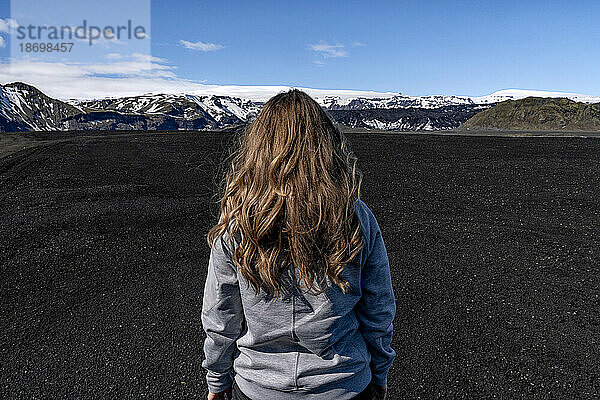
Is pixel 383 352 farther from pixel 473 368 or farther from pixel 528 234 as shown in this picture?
pixel 528 234

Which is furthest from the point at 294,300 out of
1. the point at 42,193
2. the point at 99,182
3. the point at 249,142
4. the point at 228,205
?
the point at 99,182

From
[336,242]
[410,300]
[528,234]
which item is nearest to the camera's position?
[336,242]

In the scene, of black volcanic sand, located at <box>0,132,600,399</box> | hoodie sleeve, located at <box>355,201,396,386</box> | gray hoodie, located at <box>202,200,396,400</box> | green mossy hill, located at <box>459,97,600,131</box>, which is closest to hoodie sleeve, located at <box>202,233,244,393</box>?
gray hoodie, located at <box>202,200,396,400</box>

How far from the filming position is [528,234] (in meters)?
6.28

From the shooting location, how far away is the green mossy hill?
59094 mm

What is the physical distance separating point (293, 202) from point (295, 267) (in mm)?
222

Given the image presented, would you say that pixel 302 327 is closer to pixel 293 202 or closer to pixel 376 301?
pixel 376 301

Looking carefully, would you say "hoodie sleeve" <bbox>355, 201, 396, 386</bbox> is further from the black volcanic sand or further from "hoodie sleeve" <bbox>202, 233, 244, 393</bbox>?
the black volcanic sand

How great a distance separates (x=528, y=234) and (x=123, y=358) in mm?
5349

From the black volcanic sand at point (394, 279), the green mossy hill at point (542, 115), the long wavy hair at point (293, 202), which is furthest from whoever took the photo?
the green mossy hill at point (542, 115)

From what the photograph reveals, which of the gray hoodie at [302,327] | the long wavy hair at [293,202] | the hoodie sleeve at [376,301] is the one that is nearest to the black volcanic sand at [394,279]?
the hoodie sleeve at [376,301]

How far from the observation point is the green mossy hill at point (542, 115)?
59.1 m

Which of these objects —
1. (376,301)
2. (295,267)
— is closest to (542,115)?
(376,301)

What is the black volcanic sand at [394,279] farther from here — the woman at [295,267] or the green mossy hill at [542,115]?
the green mossy hill at [542,115]
